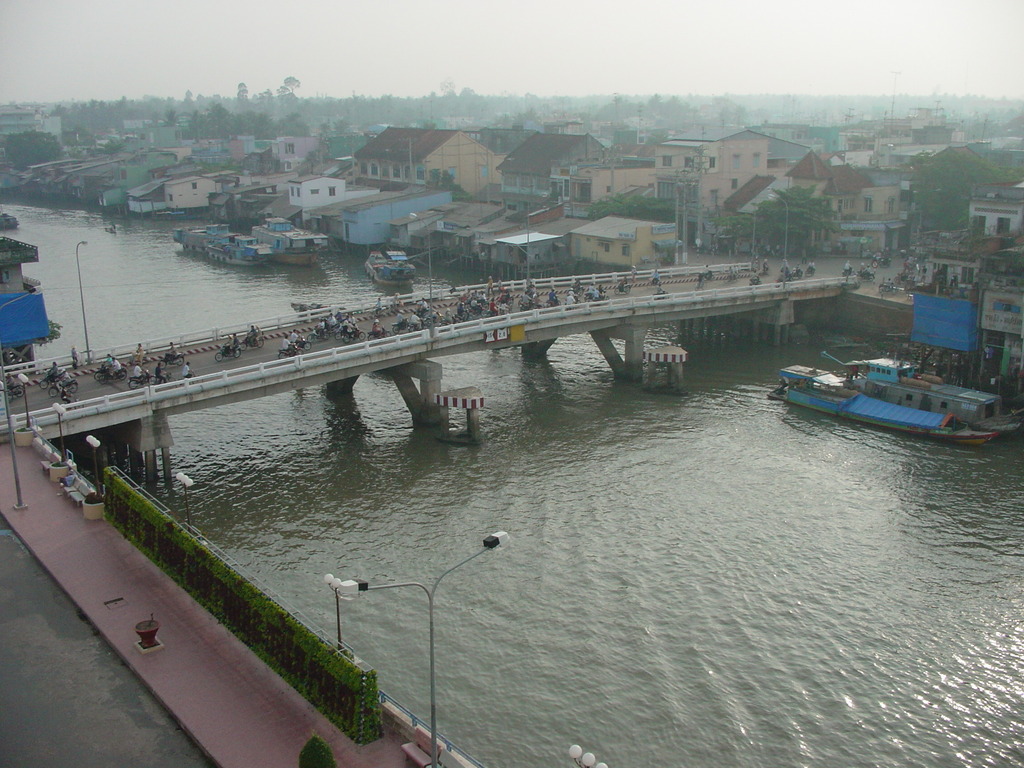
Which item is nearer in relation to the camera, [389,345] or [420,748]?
[420,748]

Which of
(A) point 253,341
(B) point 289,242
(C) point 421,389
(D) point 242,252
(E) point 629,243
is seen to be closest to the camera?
(C) point 421,389

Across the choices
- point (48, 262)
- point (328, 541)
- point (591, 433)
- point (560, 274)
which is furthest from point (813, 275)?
point (48, 262)

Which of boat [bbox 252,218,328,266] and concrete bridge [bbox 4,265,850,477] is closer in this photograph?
concrete bridge [bbox 4,265,850,477]

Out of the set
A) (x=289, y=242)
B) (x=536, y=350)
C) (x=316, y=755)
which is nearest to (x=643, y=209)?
(x=289, y=242)

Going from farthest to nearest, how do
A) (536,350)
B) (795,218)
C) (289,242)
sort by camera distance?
(289,242) < (795,218) < (536,350)

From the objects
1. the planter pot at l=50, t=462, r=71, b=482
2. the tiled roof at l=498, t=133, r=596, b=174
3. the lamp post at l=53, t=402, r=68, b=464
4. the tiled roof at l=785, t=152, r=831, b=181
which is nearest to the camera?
the planter pot at l=50, t=462, r=71, b=482

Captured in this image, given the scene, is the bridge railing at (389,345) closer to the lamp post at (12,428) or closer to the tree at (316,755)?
the lamp post at (12,428)

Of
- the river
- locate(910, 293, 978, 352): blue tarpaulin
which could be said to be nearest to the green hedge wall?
the river

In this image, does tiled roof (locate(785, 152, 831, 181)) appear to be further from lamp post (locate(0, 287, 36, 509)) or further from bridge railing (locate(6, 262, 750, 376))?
lamp post (locate(0, 287, 36, 509))

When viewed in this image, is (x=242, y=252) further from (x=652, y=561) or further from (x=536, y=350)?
(x=652, y=561)
